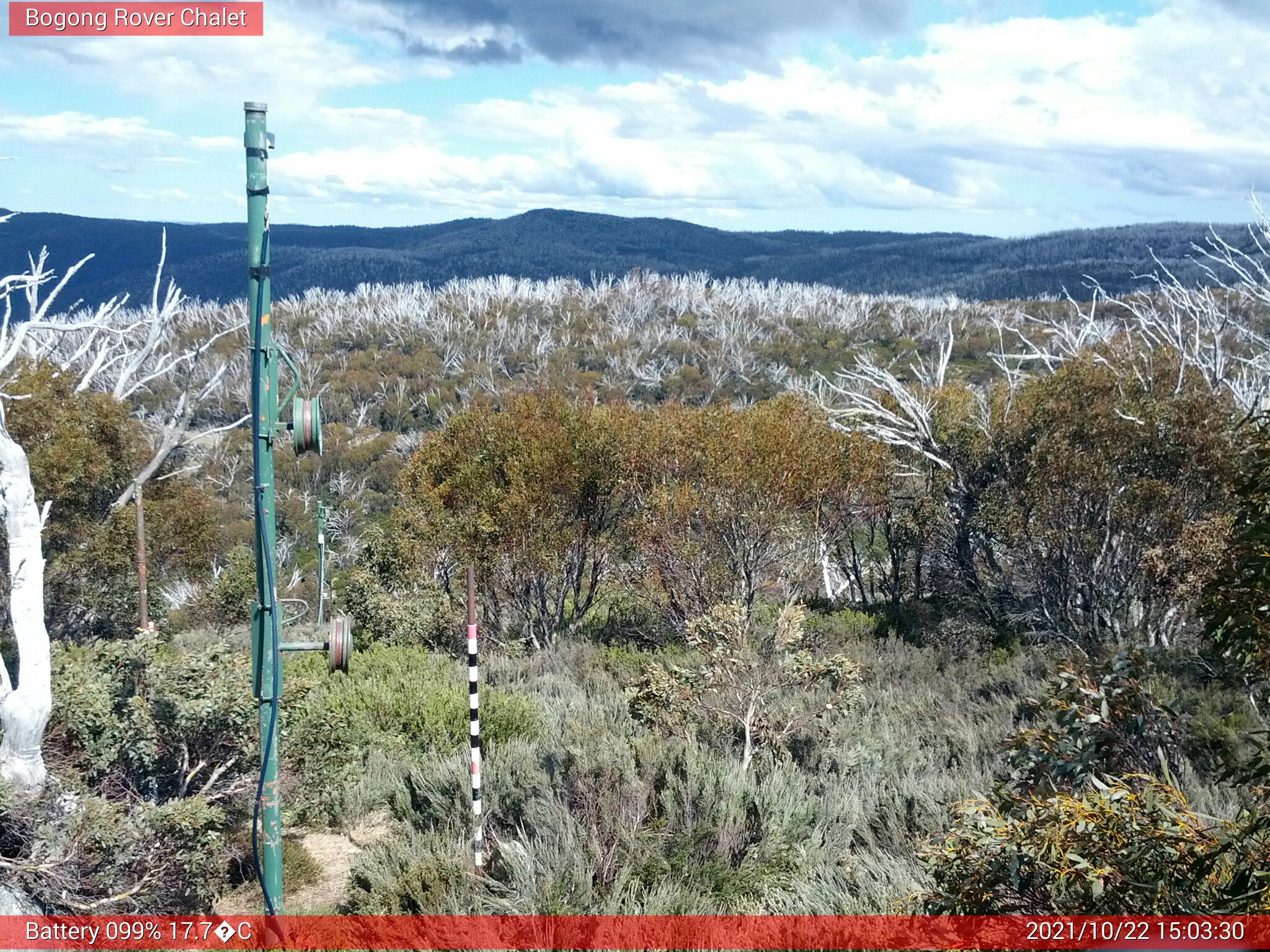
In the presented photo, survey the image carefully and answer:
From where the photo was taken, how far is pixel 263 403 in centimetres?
496

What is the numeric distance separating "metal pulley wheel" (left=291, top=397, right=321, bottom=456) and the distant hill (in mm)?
107052

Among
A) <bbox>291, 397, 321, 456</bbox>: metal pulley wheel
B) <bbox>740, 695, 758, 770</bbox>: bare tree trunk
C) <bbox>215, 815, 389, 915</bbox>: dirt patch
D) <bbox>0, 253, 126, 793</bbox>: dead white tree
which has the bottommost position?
<bbox>215, 815, 389, 915</bbox>: dirt patch

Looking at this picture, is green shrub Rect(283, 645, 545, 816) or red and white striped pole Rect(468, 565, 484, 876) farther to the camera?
green shrub Rect(283, 645, 545, 816)

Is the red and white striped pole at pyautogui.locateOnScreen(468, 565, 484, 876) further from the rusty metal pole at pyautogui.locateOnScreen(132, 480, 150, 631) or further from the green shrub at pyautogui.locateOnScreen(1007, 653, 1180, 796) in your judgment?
the rusty metal pole at pyautogui.locateOnScreen(132, 480, 150, 631)

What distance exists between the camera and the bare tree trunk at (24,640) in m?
6.24

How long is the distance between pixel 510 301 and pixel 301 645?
321ft

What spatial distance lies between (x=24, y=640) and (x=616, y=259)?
184m

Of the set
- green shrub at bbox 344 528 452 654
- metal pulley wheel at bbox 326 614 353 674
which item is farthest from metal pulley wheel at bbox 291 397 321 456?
green shrub at bbox 344 528 452 654

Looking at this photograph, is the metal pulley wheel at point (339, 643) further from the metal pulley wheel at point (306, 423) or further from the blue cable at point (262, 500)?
the metal pulley wheel at point (306, 423)

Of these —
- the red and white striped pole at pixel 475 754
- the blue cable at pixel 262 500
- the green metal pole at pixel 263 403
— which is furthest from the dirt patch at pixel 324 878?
the green metal pole at pixel 263 403

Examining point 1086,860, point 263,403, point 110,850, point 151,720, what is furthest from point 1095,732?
point 151,720

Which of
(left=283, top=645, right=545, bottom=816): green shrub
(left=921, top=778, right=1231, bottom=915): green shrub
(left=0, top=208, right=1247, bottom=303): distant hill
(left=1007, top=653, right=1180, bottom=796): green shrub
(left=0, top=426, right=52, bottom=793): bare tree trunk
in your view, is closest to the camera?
(left=921, top=778, right=1231, bottom=915): green shrub

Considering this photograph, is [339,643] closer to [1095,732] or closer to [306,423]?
[306,423]

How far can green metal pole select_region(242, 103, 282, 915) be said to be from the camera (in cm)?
492
